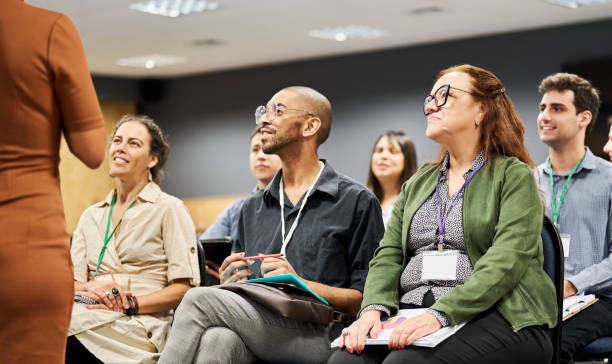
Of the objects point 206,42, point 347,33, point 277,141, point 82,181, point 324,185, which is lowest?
point 82,181

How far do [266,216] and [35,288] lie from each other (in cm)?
141

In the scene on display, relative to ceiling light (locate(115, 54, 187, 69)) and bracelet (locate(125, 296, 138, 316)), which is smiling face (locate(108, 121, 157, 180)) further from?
ceiling light (locate(115, 54, 187, 69))

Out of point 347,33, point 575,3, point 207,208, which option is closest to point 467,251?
point 575,3

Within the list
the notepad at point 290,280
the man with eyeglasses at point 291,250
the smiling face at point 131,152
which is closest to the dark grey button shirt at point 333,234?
the man with eyeglasses at point 291,250

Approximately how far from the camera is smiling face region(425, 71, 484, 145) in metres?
2.43

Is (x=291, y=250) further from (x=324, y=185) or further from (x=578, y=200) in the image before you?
(x=578, y=200)

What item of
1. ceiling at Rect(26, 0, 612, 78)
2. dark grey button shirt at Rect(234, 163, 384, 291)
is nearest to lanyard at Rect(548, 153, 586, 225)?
dark grey button shirt at Rect(234, 163, 384, 291)

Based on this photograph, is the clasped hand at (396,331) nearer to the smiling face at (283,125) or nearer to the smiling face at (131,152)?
the smiling face at (283,125)

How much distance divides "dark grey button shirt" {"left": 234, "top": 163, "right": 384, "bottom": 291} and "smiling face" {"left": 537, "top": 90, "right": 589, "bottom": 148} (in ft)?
3.84

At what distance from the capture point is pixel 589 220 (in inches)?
128

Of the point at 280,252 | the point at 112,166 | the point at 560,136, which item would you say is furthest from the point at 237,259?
the point at 560,136

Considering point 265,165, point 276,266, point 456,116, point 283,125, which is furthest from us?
point 265,165

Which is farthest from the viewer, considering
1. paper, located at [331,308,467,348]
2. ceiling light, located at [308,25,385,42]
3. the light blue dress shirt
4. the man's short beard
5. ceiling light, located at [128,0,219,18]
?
ceiling light, located at [308,25,385,42]

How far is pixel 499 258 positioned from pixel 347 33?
7340 mm
